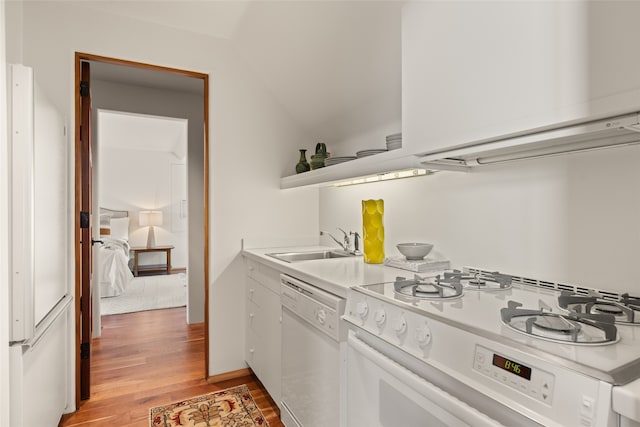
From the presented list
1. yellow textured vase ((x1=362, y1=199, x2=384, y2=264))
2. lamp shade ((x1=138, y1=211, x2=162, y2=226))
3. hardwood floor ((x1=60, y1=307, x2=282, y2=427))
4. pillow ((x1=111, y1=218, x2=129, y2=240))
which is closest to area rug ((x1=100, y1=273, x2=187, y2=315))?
hardwood floor ((x1=60, y1=307, x2=282, y2=427))

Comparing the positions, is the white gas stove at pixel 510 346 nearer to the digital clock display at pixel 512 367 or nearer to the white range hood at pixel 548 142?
the digital clock display at pixel 512 367

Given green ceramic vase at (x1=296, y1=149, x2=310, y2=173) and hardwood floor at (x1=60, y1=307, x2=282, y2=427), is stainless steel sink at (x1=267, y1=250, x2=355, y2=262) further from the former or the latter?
hardwood floor at (x1=60, y1=307, x2=282, y2=427)

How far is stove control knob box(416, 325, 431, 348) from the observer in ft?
3.28

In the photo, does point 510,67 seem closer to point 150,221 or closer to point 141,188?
point 150,221

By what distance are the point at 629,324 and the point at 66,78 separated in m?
2.94

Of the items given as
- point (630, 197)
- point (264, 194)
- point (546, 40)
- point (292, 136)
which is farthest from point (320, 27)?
point (630, 197)

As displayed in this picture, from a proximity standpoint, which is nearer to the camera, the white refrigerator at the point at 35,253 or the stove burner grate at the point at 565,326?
the stove burner grate at the point at 565,326

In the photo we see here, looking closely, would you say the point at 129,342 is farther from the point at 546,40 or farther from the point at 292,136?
the point at 546,40

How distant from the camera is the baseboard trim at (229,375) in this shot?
259 centimetres

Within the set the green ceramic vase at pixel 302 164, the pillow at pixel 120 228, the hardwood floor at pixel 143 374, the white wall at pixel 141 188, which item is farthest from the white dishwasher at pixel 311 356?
the pillow at pixel 120 228

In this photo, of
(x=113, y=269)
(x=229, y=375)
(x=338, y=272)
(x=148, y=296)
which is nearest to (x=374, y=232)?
(x=338, y=272)

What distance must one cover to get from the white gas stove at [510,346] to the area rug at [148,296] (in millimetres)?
3948

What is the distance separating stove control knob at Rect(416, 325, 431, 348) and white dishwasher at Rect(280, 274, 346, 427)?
0.44 m

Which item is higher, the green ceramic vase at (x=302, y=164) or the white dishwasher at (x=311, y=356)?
the green ceramic vase at (x=302, y=164)
